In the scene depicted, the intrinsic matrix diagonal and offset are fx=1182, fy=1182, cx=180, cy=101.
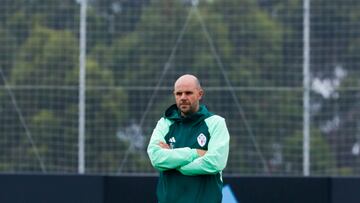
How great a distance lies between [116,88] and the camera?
1592cm

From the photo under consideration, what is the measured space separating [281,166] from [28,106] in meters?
3.49

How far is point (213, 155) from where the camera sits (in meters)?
7.93

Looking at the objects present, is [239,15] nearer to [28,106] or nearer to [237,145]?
[237,145]

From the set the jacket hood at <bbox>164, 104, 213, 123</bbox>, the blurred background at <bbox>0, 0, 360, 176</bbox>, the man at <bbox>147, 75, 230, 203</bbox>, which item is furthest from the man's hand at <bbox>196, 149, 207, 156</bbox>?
the blurred background at <bbox>0, 0, 360, 176</bbox>

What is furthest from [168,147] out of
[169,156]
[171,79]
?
[171,79]

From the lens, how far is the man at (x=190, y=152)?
7918 mm

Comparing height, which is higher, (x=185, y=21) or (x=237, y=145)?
(x=185, y=21)

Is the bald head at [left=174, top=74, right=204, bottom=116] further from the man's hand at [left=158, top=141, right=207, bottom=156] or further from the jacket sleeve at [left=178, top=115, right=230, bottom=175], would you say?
the man's hand at [left=158, top=141, right=207, bottom=156]

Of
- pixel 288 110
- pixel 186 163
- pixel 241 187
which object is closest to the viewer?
pixel 186 163

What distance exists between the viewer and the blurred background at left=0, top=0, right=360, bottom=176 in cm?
1564

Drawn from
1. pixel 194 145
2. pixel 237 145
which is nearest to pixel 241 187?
pixel 194 145

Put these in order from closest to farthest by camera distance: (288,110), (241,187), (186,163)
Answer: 1. (186,163)
2. (241,187)
3. (288,110)

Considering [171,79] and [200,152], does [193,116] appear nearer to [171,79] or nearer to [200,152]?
[200,152]

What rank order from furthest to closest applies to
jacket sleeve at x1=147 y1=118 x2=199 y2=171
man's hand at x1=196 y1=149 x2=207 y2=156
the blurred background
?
the blurred background
man's hand at x1=196 y1=149 x2=207 y2=156
jacket sleeve at x1=147 y1=118 x2=199 y2=171
